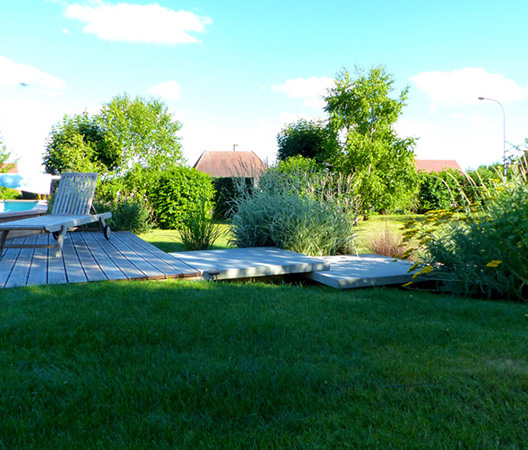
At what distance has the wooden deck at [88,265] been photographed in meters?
4.09

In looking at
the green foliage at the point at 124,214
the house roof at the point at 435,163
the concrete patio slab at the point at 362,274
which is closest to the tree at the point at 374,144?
the green foliage at the point at 124,214

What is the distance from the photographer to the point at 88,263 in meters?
4.90

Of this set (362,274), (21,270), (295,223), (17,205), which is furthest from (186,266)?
(17,205)

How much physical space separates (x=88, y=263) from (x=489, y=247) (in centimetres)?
426

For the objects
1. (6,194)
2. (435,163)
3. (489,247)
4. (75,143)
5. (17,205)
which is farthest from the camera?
(435,163)

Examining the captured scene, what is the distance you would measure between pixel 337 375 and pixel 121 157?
50.4 ft

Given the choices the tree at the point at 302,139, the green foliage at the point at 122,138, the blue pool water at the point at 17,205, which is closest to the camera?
the blue pool water at the point at 17,205

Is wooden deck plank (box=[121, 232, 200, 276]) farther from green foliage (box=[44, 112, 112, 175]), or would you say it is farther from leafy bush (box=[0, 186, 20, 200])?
green foliage (box=[44, 112, 112, 175])

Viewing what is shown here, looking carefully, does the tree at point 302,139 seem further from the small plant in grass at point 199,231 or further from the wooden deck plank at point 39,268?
the wooden deck plank at point 39,268

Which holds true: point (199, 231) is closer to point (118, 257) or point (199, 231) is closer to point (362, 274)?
point (118, 257)

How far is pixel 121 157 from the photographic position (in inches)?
627

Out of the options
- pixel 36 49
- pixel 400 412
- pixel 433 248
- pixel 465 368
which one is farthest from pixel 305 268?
pixel 36 49

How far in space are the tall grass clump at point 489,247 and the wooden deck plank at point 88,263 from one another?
3.18 meters

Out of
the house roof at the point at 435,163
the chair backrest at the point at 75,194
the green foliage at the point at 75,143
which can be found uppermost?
the house roof at the point at 435,163
